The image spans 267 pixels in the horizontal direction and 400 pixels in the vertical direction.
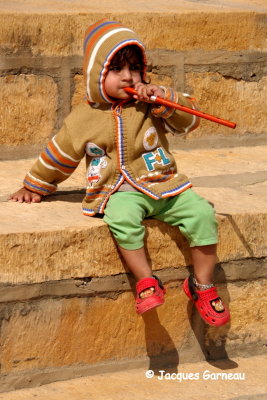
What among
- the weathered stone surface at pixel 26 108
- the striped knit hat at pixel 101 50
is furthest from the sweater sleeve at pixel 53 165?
the weathered stone surface at pixel 26 108

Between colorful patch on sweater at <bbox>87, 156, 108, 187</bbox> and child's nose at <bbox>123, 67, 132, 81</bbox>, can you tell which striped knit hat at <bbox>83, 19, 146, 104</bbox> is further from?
colorful patch on sweater at <bbox>87, 156, 108, 187</bbox>

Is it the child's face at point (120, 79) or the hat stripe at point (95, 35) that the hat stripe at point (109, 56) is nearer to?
the child's face at point (120, 79)

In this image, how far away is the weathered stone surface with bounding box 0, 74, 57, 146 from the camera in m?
4.18

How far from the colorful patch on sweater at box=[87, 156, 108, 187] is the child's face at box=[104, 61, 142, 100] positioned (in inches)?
9.6

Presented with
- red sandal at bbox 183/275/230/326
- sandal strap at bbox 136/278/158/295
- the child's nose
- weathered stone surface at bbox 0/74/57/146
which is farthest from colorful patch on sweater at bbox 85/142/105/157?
weathered stone surface at bbox 0/74/57/146

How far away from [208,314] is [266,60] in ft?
5.86

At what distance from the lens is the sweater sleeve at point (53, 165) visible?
3432mm

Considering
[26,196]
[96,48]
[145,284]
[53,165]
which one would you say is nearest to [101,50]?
[96,48]

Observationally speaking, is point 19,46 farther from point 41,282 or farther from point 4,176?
point 41,282

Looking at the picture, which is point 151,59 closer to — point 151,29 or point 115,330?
point 151,29

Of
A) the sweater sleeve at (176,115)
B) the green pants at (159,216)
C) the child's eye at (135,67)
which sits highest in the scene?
the child's eye at (135,67)

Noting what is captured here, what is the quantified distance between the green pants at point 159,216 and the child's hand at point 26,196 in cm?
35

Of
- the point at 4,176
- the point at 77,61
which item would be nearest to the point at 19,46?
the point at 77,61

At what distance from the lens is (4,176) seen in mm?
3977
